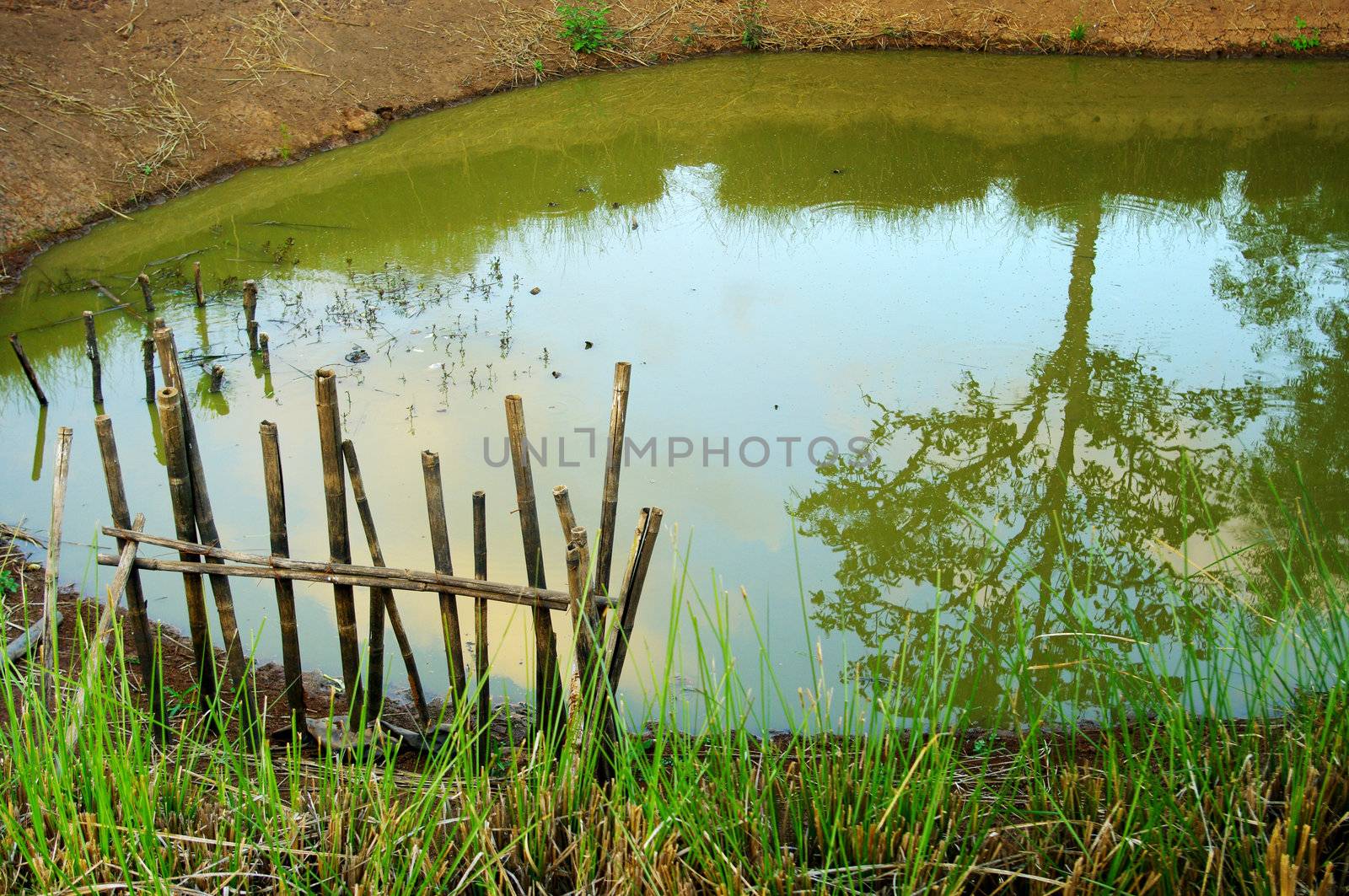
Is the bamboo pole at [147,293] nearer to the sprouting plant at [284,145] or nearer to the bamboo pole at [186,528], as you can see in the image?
the sprouting plant at [284,145]

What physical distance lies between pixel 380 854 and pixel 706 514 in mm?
2635

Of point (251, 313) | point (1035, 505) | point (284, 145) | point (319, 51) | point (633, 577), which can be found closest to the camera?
point (633, 577)

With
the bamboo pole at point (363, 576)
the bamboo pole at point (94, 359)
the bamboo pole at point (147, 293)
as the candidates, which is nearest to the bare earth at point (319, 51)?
the bamboo pole at point (147, 293)

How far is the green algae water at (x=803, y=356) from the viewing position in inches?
167

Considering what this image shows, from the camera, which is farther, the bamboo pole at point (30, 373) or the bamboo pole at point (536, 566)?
the bamboo pole at point (30, 373)

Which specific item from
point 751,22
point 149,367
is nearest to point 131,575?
point 149,367

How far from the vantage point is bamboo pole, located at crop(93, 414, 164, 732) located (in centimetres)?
295

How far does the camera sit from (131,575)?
10.3 feet

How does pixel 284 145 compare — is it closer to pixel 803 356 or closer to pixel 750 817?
pixel 803 356

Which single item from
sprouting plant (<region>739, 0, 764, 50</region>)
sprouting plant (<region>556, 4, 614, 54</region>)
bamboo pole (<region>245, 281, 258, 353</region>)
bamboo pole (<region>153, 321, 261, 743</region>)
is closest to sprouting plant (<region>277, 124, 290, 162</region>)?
sprouting plant (<region>556, 4, 614, 54</region>)

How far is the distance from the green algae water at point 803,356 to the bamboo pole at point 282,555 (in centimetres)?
61

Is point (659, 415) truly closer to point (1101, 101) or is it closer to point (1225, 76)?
point (1101, 101)

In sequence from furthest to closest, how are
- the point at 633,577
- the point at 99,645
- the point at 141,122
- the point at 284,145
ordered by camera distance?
the point at 284,145
the point at 141,122
the point at 633,577
the point at 99,645

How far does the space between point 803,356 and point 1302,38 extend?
8444 mm
